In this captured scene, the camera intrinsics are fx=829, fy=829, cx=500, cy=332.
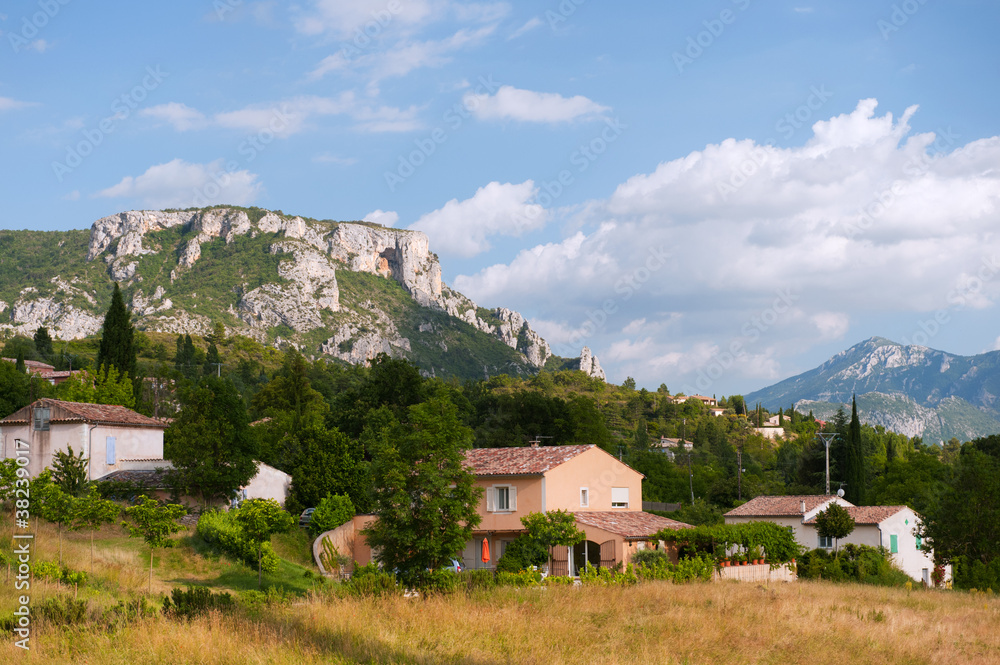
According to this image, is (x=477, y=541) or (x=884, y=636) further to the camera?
(x=477, y=541)

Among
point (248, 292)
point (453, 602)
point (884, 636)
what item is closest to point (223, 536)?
point (453, 602)

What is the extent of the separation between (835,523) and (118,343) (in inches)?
1752

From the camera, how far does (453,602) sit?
18266 millimetres

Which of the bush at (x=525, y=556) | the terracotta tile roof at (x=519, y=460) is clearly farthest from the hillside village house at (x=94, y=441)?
the bush at (x=525, y=556)

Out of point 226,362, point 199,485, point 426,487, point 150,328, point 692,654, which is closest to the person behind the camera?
point 692,654

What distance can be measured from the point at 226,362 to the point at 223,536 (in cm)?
10666

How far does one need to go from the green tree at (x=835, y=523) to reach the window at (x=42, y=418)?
38251mm

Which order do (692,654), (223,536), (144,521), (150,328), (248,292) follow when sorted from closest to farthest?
(692,654)
(144,521)
(223,536)
(150,328)
(248,292)

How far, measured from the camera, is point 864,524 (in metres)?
46.8

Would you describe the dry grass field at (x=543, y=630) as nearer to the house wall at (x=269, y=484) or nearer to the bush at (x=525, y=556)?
the bush at (x=525, y=556)

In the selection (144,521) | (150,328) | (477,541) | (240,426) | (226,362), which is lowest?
(477,541)

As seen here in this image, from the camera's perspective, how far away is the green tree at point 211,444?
35.3 meters

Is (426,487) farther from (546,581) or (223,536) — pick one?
(223,536)

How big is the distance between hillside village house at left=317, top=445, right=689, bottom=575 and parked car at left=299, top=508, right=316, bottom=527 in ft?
8.39
